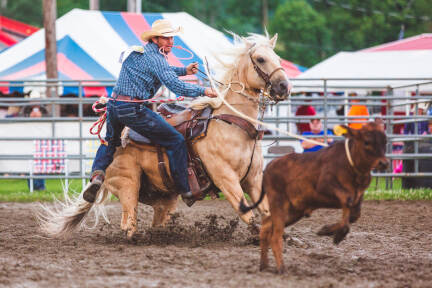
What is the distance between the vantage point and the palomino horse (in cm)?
654

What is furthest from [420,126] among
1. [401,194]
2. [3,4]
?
[3,4]


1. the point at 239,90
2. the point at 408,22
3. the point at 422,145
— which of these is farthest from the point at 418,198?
the point at 408,22

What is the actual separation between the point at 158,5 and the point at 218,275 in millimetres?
41228

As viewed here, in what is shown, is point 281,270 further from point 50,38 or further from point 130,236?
point 50,38

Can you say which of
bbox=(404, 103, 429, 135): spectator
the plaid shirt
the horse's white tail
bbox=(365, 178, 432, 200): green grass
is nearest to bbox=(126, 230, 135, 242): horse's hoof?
the horse's white tail

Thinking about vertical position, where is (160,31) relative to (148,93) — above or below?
above

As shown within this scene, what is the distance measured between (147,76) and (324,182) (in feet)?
8.31

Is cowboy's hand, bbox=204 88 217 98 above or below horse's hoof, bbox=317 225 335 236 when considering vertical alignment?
above

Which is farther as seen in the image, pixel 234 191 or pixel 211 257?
pixel 234 191

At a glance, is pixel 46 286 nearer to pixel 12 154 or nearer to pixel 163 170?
pixel 163 170

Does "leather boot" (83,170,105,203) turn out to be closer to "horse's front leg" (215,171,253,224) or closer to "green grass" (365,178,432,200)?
"horse's front leg" (215,171,253,224)

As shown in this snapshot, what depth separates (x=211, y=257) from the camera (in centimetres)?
586

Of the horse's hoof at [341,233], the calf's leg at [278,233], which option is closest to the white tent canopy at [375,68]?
the calf's leg at [278,233]

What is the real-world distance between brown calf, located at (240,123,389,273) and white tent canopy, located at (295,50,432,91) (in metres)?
10.4
